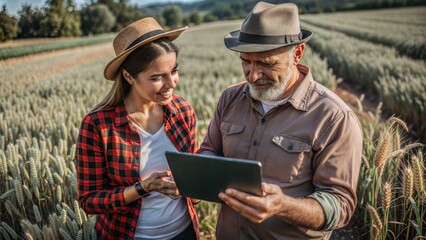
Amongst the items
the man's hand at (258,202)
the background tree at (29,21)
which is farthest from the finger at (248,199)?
the background tree at (29,21)

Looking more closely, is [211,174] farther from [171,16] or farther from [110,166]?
[171,16]

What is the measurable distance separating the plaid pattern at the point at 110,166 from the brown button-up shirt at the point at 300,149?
0.42m

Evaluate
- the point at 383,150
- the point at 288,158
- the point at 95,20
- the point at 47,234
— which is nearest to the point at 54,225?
the point at 47,234

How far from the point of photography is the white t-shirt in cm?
180

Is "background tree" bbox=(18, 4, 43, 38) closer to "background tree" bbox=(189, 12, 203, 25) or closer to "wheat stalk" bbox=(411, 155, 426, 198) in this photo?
"wheat stalk" bbox=(411, 155, 426, 198)

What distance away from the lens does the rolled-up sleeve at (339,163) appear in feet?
4.70

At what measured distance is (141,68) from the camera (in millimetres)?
1735

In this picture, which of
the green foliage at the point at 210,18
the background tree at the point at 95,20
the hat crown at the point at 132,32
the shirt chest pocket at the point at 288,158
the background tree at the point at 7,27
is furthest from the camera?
the green foliage at the point at 210,18

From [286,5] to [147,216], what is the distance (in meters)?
1.31

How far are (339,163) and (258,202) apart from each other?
0.45 meters

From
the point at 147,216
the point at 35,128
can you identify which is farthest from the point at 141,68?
the point at 35,128

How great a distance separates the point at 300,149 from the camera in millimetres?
1526

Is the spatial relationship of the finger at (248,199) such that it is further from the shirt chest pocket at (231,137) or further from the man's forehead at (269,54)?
the man's forehead at (269,54)

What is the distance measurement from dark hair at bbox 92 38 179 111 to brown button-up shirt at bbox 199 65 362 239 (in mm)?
480
